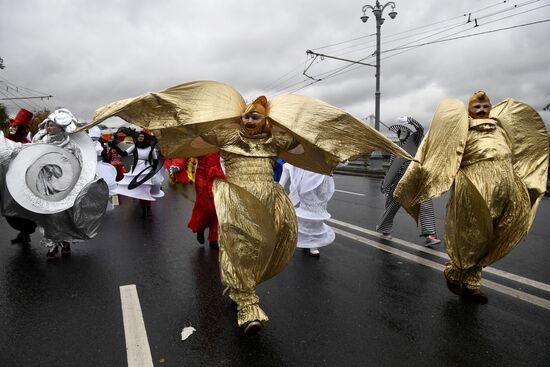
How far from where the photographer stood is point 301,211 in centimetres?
518

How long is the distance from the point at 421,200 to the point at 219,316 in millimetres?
2071

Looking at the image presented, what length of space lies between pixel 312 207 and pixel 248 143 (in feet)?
7.58

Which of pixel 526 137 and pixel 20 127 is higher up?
pixel 20 127

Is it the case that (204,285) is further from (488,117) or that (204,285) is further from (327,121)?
(488,117)

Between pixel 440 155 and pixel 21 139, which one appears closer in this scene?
pixel 440 155

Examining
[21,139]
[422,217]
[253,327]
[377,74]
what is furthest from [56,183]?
[377,74]

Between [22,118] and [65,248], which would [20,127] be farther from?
[65,248]

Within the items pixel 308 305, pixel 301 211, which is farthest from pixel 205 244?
pixel 308 305

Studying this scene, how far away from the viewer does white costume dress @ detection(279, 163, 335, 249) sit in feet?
16.6

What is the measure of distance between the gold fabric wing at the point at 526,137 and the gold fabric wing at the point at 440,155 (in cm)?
59

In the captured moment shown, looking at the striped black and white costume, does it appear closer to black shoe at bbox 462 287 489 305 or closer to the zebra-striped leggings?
the zebra-striped leggings

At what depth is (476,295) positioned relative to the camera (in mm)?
3541

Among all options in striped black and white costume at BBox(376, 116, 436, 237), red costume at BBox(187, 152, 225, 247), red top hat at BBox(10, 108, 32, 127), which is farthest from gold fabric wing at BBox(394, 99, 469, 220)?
red top hat at BBox(10, 108, 32, 127)

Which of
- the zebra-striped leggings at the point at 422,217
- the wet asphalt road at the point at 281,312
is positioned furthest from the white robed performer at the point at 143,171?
the zebra-striped leggings at the point at 422,217
